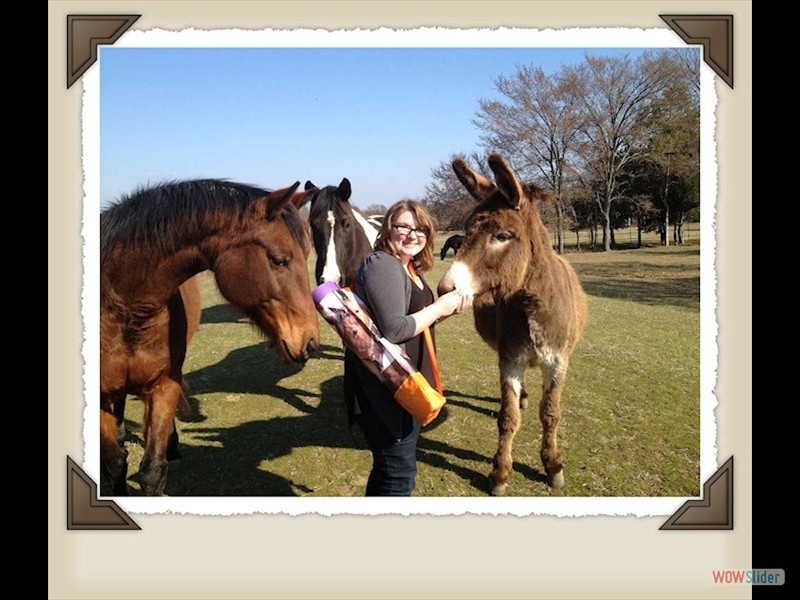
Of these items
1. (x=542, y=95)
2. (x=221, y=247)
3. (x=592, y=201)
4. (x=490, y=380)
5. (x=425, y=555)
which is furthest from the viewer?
(x=490, y=380)

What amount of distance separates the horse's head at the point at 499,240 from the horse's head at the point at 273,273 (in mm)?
889

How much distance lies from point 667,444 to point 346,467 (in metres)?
3.09

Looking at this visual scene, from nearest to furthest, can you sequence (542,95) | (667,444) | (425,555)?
(425,555) → (667,444) → (542,95)

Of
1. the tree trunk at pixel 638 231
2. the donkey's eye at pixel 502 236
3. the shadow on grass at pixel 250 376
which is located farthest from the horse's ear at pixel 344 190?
the tree trunk at pixel 638 231

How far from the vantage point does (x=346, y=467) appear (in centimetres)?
377

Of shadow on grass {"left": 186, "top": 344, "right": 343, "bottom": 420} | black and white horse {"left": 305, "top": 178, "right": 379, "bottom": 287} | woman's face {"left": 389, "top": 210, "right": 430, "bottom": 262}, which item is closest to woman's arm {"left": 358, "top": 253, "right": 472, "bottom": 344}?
woman's face {"left": 389, "top": 210, "right": 430, "bottom": 262}

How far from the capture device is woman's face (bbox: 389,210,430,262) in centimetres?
196

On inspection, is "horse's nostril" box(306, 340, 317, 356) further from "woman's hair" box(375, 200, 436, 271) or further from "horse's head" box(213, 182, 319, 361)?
"woman's hair" box(375, 200, 436, 271)

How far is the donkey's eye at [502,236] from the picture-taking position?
8.24 feet

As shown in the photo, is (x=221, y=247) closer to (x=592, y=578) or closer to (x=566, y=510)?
(x=566, y=510)

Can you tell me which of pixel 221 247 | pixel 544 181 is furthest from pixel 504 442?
pixel 544 181

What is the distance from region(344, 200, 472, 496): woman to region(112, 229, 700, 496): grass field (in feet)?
4.11

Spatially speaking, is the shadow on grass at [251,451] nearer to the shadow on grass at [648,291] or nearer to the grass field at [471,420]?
the grass field at [471,420]
